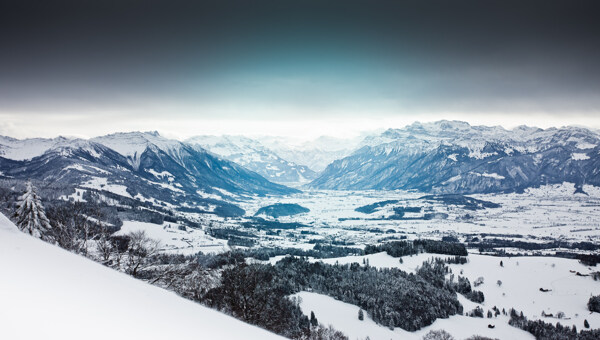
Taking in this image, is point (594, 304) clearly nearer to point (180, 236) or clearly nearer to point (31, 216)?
point (31, 216)

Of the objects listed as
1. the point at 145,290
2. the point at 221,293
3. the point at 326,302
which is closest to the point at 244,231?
the point at 326,302

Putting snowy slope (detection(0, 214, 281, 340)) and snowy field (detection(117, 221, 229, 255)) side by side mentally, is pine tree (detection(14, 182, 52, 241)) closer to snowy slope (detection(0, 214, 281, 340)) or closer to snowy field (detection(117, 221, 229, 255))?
snowy slope (detection(0, 214, 281, 340))

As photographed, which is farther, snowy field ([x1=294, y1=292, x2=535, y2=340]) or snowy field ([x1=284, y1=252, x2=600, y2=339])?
snowy field ([x1=284, y1=252, x2=600, y2=339])

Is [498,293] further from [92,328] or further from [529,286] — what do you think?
[92,328]

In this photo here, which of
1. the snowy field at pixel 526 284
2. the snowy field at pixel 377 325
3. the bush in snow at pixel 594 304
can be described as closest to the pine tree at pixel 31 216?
the snowy field at pixel 377 325

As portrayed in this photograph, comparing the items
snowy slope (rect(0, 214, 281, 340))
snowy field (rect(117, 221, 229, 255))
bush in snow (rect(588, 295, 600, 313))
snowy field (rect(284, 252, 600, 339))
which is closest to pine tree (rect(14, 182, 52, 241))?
snowy slope (rect(0, 214, 281, 340))

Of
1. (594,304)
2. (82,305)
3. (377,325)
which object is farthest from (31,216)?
(594,304)
